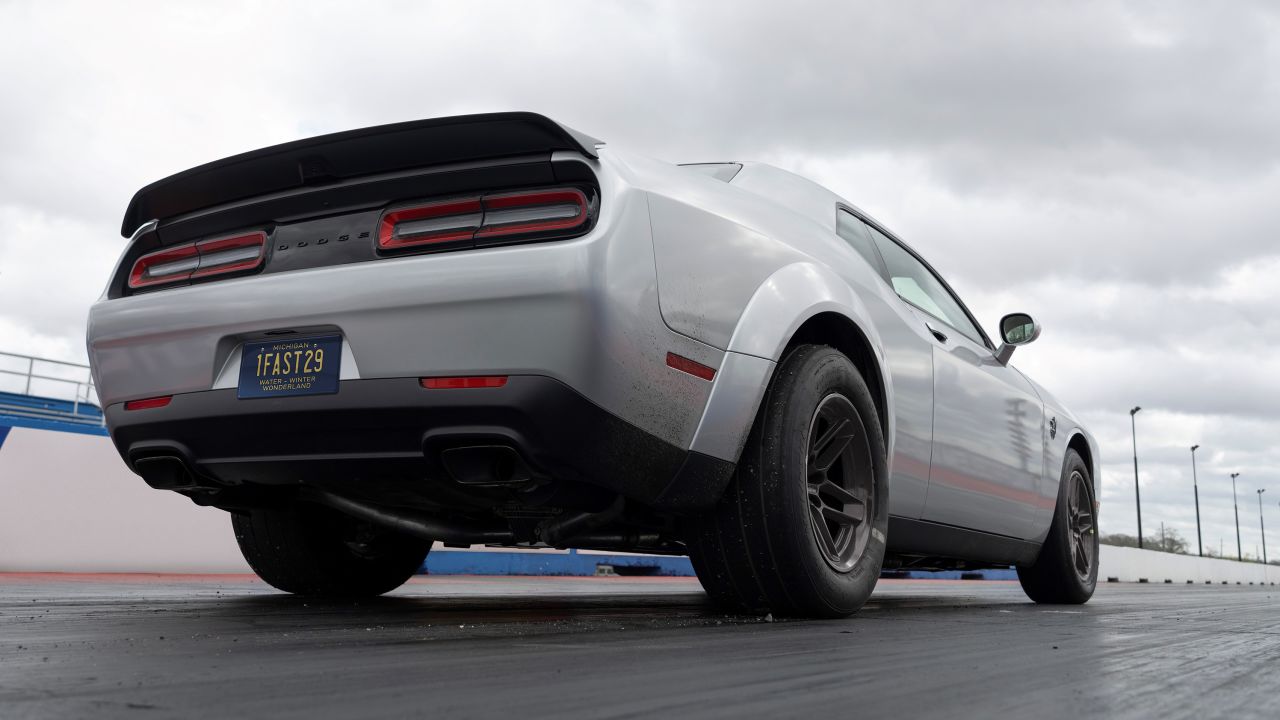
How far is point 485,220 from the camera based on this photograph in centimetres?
275

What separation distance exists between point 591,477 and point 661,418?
24 centimetres

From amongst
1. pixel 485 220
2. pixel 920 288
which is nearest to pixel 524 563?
pixel 920 288

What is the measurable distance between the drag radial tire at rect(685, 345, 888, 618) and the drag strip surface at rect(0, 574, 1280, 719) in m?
0.10

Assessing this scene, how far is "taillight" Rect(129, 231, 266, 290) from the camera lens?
3.06 metres

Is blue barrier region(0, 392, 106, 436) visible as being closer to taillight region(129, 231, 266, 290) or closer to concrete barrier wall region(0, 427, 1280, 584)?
concrete barrier wall region(0, 427, 1280, 584)

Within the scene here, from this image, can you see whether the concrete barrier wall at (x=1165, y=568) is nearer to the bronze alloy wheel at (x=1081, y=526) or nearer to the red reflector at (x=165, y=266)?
the bronze alloy wheel at (x=1081, y=526)

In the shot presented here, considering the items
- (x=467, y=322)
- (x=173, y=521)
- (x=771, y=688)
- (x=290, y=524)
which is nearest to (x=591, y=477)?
(x=467, y=322)

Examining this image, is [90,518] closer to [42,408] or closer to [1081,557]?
[1081,557]

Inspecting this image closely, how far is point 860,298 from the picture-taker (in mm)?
3682

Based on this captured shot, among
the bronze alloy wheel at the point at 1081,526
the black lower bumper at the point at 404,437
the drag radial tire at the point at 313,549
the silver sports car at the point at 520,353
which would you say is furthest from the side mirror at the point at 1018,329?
the drag radial tire at the point at 313,549

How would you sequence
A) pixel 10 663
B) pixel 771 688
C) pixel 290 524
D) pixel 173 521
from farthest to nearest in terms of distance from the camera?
pixel 173 521
pixel 290 524
pixel 10 663
pixel 771 688

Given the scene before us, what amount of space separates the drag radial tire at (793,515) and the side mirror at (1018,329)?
2.21 meters

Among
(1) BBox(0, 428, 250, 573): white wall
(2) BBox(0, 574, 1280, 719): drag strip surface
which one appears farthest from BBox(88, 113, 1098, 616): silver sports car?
(1) BBox(0, 428, 250, 573): white wall

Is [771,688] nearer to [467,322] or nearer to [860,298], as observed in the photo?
[467,322]
